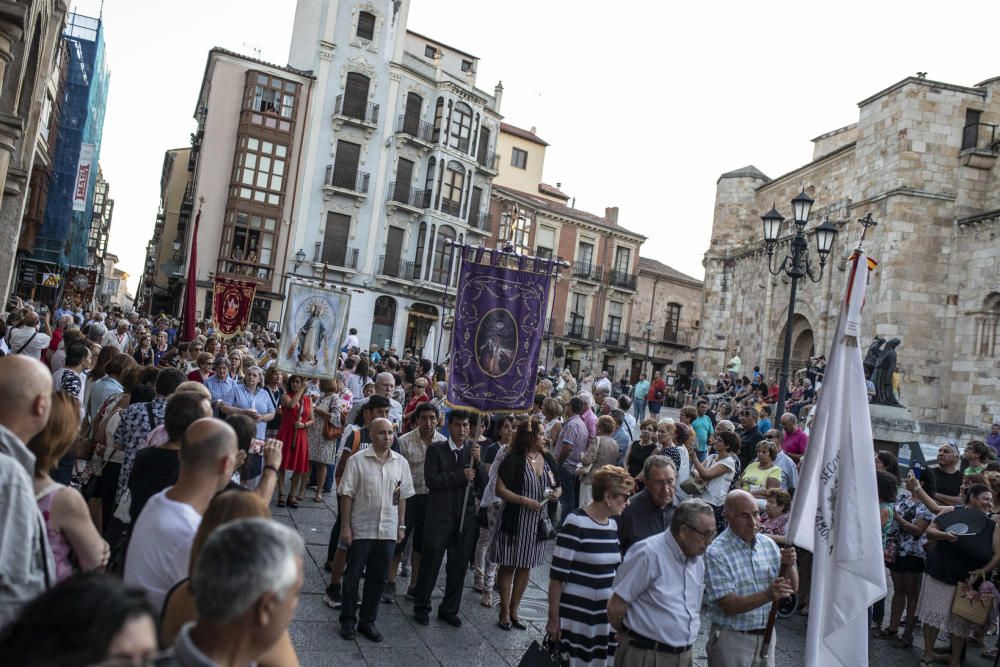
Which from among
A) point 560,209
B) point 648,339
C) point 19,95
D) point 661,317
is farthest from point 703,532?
point 661,317

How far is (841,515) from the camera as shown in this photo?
4.07 meters

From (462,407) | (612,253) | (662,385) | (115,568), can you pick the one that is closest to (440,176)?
(612,253)

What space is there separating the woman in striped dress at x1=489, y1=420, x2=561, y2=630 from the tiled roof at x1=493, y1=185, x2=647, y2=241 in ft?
124

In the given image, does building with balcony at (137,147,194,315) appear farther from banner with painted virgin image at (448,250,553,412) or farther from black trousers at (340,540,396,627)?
black trousers at (340,540,396,627)

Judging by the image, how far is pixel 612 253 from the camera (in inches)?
1893

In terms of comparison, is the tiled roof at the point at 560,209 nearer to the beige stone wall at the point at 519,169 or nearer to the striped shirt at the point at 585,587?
the beige stone wall at the point at 519,169

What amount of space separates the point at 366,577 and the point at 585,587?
184 cm

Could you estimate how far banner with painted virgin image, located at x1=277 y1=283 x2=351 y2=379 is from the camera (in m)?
9.06

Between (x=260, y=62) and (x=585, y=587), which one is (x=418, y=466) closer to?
(x=585, y=587)

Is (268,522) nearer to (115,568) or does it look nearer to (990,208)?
(115,568)

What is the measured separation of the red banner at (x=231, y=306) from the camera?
13.0 metres

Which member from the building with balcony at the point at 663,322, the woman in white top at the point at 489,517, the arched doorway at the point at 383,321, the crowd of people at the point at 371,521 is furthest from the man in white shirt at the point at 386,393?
the building with balcony at the point at 663,322

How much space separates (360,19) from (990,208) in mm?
27878

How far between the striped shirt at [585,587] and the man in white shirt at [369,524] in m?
1.55
